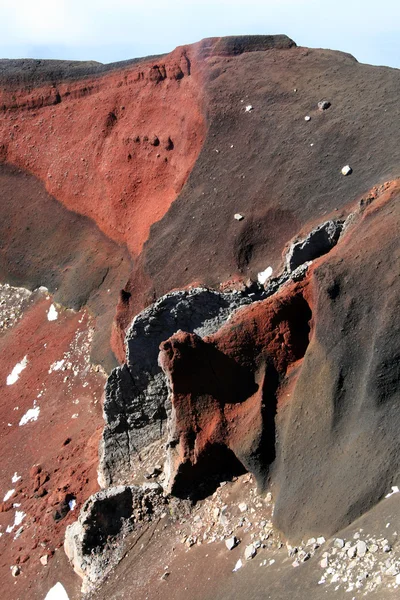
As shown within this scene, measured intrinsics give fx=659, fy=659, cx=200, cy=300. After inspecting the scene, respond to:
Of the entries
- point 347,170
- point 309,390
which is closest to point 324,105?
point 347,170

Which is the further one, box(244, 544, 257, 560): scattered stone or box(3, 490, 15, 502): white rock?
box(3, 490, 15, 502): white rock

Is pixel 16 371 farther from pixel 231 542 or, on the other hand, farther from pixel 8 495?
pixel 231 542

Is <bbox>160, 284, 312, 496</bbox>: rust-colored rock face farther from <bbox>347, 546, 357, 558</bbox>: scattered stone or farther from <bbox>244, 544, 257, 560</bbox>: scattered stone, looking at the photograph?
<bbox>347, 546, 357, 558</bbox>: scattered stone

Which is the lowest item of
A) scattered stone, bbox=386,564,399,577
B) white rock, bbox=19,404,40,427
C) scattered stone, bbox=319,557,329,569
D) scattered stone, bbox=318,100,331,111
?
scattered stone, bbox=319,557,329,569

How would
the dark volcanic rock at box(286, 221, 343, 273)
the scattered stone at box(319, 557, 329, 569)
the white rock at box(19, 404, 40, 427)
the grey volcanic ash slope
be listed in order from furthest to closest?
the white rock at box(19, 404, 40, 427)
the dark volcanic rock at box(286, 221, 343, 273)
the grey volcanic ash slope
the scattered stone at box(319, 557, 329, 569)

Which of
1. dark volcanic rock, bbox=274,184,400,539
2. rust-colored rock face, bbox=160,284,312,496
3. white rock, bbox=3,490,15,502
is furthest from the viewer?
white rock, bbox=3,490,15,502

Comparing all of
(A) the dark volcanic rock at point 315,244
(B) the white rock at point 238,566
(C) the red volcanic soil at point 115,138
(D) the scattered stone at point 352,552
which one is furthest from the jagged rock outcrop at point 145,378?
(D) the scattered stone at point 352,552

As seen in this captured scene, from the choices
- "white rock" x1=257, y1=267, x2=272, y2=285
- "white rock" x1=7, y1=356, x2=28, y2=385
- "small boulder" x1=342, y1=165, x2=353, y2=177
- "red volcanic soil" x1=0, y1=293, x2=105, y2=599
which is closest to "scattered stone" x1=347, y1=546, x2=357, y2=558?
"white rock" x1=257, y1=267, x2=272, y2=285
